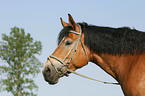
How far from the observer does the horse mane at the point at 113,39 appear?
4.88 metres

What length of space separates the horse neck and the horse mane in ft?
0.32

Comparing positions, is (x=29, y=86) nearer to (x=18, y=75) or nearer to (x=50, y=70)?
(x=18, y=75)

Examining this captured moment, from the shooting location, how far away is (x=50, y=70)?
17.7ft

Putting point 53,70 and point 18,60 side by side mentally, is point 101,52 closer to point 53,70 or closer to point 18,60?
point 53,70

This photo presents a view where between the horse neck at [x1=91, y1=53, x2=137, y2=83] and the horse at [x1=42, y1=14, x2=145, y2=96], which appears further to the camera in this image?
the horse neck at [x1=91, y1=53, x2=137, y2=83]

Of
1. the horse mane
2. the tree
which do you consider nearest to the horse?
the horse mane

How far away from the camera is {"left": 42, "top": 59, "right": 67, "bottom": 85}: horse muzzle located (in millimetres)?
5383

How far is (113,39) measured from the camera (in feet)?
16.9

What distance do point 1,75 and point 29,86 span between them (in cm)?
407

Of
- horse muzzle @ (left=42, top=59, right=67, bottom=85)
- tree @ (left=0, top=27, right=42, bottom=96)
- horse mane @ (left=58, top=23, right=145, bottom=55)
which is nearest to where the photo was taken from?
horse mane @ (left=58, top=23, right=145, bottom=55)

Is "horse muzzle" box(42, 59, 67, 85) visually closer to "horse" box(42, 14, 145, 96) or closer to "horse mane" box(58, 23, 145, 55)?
"horse" box(42, 14, 145, 96)

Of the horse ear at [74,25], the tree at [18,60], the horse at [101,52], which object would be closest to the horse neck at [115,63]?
the horse at [101,52]

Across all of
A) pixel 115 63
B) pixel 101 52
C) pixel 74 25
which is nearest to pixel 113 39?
pixel 101 52

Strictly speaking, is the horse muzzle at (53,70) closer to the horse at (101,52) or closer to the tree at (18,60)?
the horse at (101,52)
